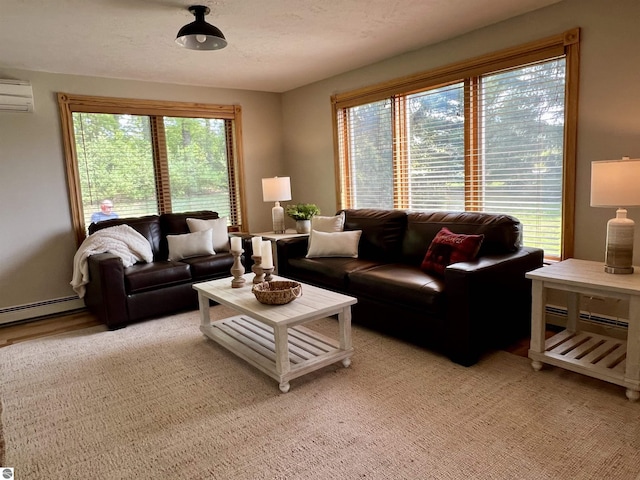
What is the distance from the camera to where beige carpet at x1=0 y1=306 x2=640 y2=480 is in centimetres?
180

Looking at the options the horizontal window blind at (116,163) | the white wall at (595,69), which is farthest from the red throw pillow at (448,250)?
the horizontal window blind at (116,163)

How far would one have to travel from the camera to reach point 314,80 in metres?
4.98

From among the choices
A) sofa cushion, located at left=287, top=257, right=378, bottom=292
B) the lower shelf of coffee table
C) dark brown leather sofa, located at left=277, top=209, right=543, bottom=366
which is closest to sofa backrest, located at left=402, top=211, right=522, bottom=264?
dark brown leather sofa, located at left=277, top=209, right=543, bottom=366

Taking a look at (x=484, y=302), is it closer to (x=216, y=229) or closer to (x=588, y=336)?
(x=588, y=336)

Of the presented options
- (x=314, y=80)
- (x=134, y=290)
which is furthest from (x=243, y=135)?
(x=134, y=290)

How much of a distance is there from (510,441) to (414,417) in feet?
1.43

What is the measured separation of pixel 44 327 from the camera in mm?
3873

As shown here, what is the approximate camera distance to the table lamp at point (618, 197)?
2297 mm

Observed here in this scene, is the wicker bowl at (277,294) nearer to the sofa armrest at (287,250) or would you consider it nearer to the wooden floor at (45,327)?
the sofa armrest at (287,250)

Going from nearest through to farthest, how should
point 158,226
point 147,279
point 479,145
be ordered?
point 479,145 → point 147,279 → point 158,226

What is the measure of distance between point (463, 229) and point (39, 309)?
4000mm

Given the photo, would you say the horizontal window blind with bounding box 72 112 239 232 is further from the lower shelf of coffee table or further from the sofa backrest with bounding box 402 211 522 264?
the sofa backrest with bounding box 402 211 522 264

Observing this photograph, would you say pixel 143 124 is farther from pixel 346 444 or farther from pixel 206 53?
pixel 346 444

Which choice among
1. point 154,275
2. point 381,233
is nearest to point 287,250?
point 381,233
